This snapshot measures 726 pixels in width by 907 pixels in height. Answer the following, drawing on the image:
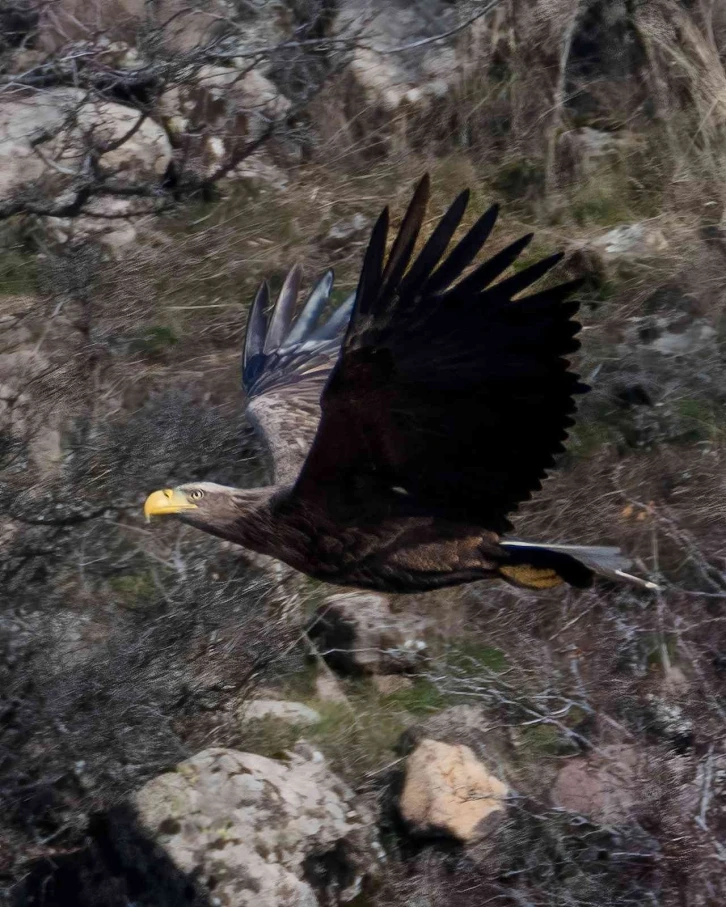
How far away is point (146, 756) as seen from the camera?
4.72 metres

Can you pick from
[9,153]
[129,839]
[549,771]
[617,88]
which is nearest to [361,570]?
[549,771]

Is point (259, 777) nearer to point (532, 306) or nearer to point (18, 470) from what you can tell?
point (18, 470)

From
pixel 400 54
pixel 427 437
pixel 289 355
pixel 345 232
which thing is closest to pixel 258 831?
pixel 427 437

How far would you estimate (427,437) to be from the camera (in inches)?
144

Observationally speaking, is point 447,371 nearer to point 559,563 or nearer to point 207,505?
point 559,563

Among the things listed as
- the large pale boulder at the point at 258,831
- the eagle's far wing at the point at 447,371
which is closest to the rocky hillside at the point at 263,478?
the large pale boulder at the point at 258,831

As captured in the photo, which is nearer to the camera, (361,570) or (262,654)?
(361,570)

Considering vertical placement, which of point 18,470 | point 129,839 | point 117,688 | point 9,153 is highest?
point 9,153

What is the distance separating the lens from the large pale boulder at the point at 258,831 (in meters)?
4.45

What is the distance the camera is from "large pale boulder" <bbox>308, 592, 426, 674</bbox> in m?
5.07

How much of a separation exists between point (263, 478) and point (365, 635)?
2.57ft

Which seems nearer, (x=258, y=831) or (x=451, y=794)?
(x=451, y=794)

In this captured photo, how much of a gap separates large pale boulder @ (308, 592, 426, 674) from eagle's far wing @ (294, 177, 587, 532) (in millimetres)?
1411

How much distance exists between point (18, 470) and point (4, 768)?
1380 mm
